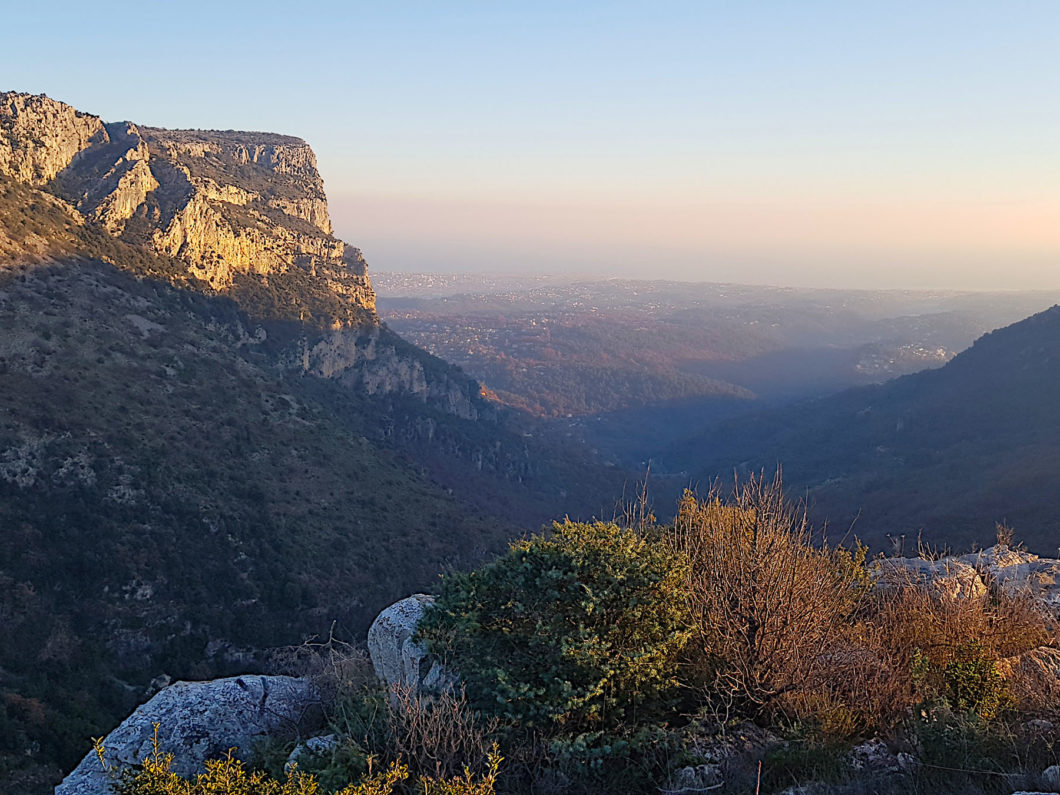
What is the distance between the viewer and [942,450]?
209 ft

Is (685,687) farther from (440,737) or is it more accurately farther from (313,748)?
(313,748)

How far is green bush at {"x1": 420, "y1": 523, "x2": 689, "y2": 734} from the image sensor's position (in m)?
6.24

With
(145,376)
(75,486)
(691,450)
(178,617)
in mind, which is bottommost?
(691,450)

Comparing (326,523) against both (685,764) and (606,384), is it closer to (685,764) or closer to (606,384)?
(685,764)

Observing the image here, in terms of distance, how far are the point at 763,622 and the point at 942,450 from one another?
6757 cm

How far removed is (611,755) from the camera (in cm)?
604

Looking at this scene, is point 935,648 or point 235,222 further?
point 235,222

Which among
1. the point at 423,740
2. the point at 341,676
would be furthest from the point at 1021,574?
the point at 341,676

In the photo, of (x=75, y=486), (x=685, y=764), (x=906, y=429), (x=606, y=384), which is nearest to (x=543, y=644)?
(x=685, y=764)

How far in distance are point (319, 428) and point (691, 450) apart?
3453 inches

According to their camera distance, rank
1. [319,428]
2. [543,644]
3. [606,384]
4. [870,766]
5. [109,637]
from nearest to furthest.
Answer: [870,766] < [543,644] < [109,637] < [319,428] < [606,384]

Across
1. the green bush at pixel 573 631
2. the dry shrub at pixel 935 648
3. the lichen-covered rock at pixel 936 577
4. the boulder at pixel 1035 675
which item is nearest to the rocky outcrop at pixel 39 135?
the green bush at pixel 573 631

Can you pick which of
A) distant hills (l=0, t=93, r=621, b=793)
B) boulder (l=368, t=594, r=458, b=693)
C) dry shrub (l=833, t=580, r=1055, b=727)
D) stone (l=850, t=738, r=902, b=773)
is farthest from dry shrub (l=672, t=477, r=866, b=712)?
distant hills (l=0, t=93, r=621, b=793)

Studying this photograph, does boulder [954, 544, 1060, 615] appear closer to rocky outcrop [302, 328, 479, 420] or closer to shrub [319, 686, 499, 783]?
shrub [319, 686, 499, 783]
